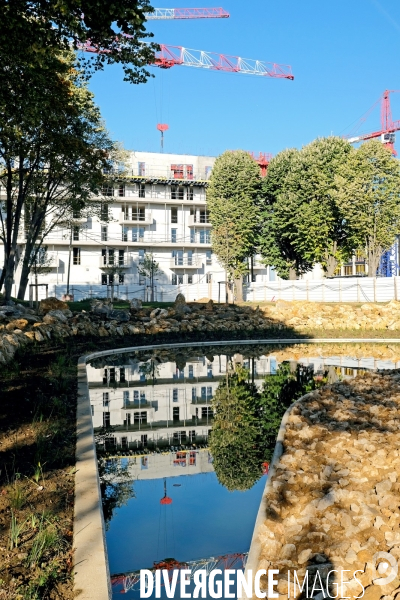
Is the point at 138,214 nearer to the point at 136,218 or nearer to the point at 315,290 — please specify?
the point at 136,218

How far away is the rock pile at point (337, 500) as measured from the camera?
13.9 ft

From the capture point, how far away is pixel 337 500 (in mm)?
5250

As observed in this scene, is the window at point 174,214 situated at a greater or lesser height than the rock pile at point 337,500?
greater

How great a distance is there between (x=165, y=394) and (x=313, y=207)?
108 feet

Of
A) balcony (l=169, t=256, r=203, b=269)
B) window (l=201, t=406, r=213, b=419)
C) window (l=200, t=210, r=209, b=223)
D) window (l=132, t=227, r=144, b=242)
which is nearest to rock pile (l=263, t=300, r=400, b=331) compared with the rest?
window (l=201, t=406, r=213, b=419)

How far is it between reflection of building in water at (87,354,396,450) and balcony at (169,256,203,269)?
4294 cm

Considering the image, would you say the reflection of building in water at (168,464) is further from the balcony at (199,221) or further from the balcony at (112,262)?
the balcony at (199,221)

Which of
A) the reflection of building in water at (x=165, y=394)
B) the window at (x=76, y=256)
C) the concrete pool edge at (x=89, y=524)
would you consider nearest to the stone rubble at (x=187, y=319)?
the reflection of building in water at (x=165, y=394)

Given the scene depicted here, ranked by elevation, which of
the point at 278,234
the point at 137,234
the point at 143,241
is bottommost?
the point at 278,234

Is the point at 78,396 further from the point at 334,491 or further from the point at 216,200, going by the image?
the point at 216,200

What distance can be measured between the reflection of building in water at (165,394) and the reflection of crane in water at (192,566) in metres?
3.50

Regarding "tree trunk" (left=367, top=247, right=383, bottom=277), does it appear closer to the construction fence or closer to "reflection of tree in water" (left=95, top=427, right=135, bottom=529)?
the construction fence

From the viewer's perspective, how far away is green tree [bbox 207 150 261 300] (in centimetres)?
4678

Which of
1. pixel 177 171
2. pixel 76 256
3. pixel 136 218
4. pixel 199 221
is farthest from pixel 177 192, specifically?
pixel 76 256
